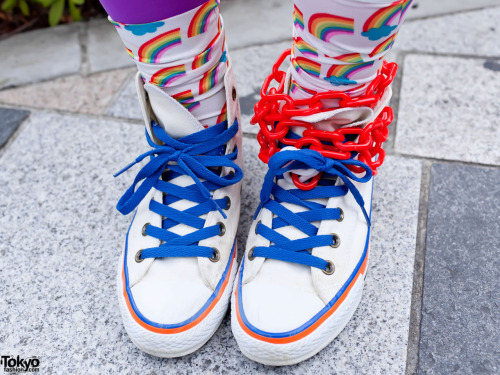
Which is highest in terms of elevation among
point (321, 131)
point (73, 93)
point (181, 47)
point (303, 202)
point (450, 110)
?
point (181, 47)

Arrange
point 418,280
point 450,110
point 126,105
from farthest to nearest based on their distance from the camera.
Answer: point 126,105 → point 450,110 → point 418,280

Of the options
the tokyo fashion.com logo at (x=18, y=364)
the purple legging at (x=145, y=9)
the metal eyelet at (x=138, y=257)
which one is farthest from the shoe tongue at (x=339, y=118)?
the tokyo fashion.com logo at (x=18, y=364)

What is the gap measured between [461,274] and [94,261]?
0.80 metres

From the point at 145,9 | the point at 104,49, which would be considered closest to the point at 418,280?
the point at 145,9

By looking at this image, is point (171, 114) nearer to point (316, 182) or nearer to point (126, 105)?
point (316, 182)

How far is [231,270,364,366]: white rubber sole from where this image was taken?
823 mm

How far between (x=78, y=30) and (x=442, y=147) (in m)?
1.45

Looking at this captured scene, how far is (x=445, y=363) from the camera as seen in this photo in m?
0.89

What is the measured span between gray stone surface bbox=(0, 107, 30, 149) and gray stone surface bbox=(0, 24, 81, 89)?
7.2 inches

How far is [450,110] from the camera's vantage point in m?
1.43

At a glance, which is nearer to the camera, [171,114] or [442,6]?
[171,114]

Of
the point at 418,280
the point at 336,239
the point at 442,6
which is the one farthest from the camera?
the point at 442,6

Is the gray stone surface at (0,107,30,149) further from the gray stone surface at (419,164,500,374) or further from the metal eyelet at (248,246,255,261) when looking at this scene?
the gray stone surface at (419,164,500,374)

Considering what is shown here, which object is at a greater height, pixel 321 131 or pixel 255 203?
pixel 321 131
